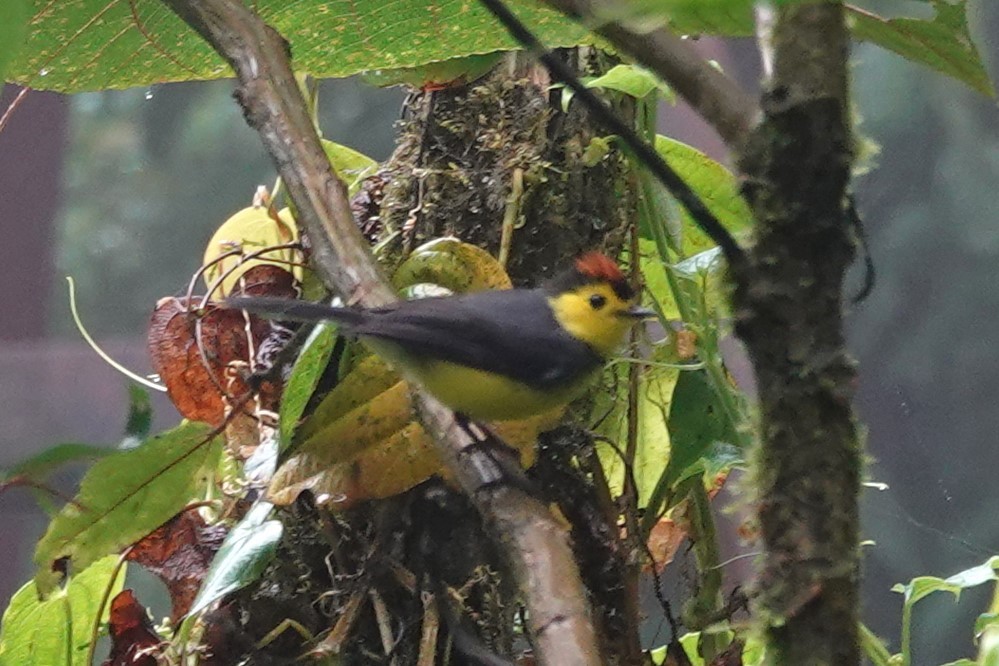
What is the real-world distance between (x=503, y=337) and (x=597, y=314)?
0.35 ft

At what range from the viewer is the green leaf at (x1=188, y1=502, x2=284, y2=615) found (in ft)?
2.75

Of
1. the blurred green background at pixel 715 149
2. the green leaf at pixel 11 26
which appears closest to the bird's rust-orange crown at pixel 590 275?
the blurred green background at pixel 715 149

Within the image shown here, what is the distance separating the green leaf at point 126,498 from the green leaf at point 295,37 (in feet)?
1.31

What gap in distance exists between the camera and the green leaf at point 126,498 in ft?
3.03

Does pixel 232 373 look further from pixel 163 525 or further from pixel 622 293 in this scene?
pixel 622 293

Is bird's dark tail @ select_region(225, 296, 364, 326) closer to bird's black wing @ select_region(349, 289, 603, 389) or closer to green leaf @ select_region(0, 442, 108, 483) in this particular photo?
bird's black wing @ select_region(349, 289, 603, 389)

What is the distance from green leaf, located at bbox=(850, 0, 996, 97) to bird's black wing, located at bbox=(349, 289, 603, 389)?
50cm

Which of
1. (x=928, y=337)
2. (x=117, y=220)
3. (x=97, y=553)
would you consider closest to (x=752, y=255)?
(x=97, y=553)

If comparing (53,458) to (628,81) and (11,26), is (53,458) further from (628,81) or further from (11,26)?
(628,81)

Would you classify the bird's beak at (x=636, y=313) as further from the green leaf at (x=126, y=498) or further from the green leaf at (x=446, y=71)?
the green leaf at (x=126, y=498)

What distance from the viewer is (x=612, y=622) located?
96 cm

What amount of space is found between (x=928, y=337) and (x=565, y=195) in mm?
511

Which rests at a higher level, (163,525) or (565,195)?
(565,195)

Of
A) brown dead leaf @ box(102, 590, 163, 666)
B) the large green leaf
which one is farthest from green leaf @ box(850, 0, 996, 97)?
brown dead leaf @ box(102, 590, 163, 666)
